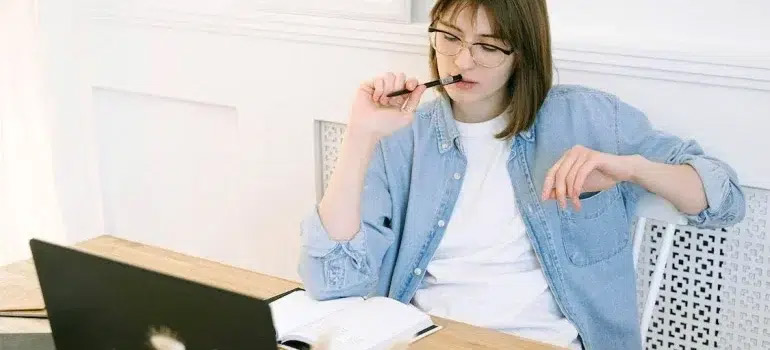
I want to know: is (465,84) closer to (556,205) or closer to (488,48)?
(488,48)

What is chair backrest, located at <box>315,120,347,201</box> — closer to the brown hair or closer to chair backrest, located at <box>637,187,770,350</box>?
the brown hair

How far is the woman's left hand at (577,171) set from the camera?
4.75ft

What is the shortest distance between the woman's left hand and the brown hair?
19cm

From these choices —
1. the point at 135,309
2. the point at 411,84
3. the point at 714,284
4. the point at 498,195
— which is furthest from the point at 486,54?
the point at 135,309

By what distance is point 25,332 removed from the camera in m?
1.33

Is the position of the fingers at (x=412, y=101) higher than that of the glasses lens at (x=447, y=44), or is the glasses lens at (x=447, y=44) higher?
the glasses lens at (x=447, y=44)

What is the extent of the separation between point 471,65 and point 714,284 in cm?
65

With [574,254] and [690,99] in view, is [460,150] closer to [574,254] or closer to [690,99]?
[574,254]

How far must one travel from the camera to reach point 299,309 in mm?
1395

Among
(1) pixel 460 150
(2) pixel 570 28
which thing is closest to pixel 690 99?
(2) pixel 570 28

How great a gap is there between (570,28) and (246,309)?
3.86 feet

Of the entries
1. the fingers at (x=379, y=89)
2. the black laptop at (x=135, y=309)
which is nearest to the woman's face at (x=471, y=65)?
the fingers at (x=379, y=89)

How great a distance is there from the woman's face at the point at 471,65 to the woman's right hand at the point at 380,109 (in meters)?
0.07

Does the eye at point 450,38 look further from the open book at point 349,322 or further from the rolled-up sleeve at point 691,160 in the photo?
the open book at point 349,322
